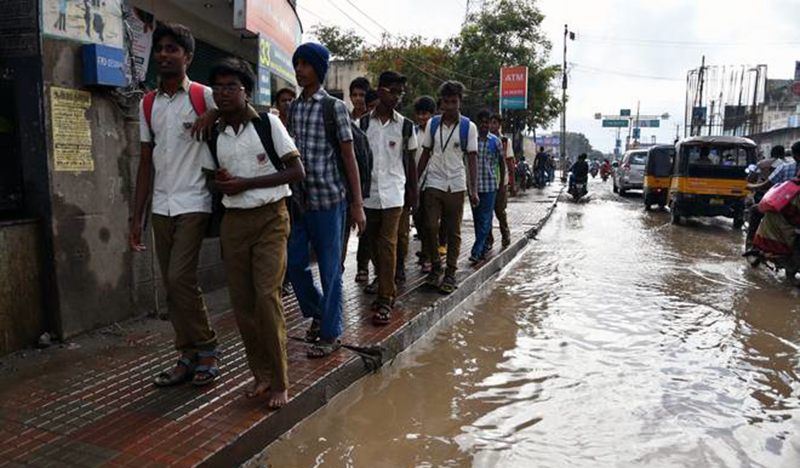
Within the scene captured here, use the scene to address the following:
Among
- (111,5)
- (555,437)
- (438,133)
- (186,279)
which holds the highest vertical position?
(111,5)

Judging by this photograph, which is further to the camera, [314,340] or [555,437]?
[314,340]

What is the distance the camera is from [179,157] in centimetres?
291

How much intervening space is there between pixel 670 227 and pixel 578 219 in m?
2.12

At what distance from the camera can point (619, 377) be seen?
3.93 meters

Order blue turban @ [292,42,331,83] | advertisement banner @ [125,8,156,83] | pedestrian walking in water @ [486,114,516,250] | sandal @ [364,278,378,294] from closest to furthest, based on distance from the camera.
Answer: blue turban @ [292,42,331,83] < sandal @ [364,278,378,294] < advertisement banner @ [125,8,156,83] < pedestrian walking in water @ [486,114,516,250]

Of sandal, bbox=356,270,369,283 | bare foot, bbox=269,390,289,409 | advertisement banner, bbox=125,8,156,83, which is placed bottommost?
bare foot, bbox=269,390,289,409

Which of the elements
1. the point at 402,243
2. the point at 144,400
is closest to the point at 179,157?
the point at 144,400

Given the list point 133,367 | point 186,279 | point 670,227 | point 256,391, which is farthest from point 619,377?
point 670,227

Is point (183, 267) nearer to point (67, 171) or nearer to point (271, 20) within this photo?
point (67, 171)

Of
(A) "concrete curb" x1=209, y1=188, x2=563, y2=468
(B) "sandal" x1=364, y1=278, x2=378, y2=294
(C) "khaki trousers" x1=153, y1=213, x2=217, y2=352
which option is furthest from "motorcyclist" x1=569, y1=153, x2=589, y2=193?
(C) "khaki trousers" x1=153, y1=213, x2=217, y2=352

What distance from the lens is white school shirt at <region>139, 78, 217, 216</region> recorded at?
2.91m

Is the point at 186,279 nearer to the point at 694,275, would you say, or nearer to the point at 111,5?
the point at 111,5

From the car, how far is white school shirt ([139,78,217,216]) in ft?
68.2

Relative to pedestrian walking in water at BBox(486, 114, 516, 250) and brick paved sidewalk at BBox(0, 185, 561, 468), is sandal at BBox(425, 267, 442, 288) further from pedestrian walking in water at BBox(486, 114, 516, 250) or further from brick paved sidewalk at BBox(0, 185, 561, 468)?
pedestrian walking in water at BBox(486, 114, 516, 250)
